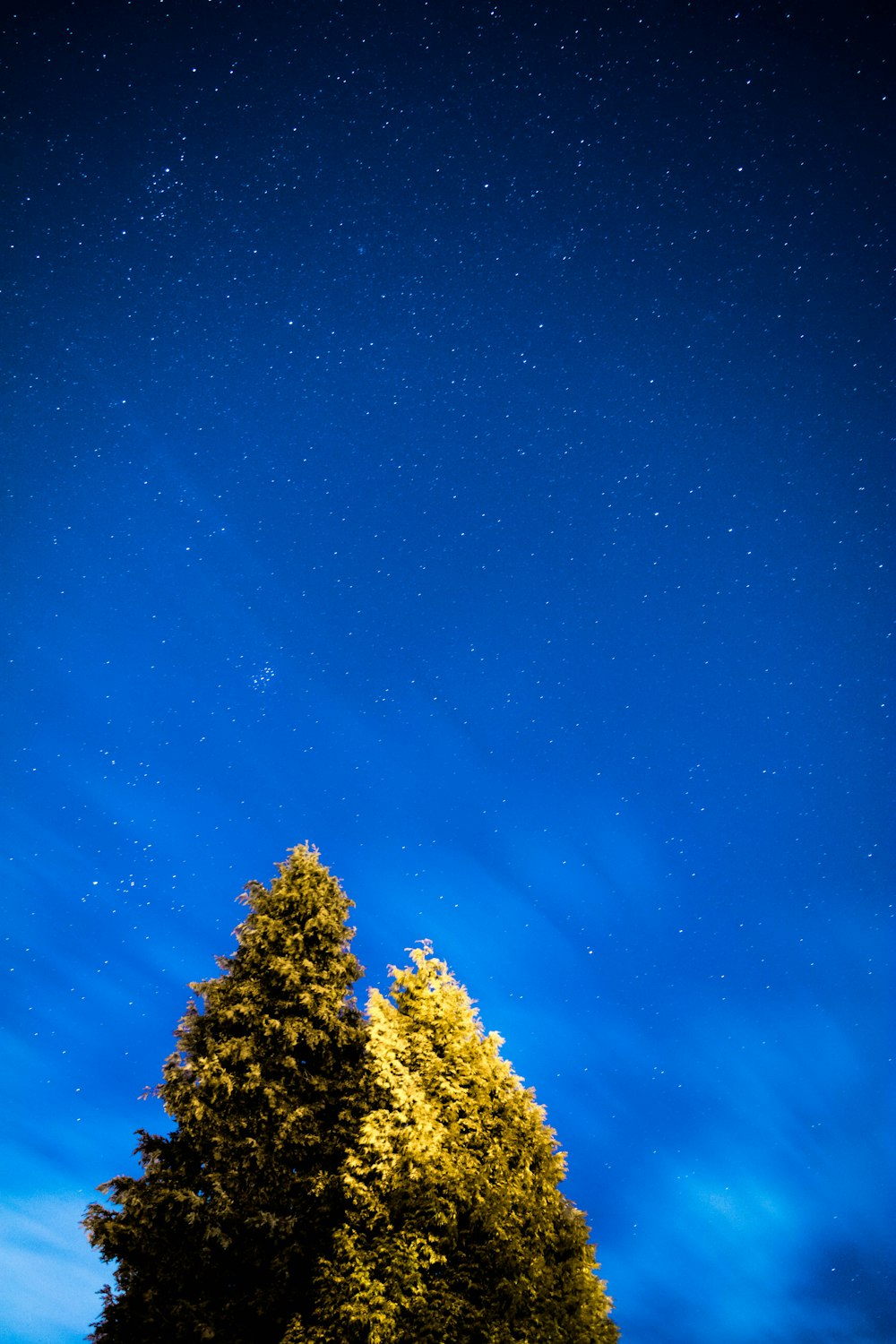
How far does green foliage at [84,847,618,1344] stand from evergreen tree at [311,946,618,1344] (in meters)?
0.03

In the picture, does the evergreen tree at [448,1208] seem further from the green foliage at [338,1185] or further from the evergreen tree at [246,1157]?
the evergreen tree at [246,1157]

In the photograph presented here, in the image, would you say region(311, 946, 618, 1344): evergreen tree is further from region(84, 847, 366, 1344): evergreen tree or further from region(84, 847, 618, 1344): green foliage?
region(84, 847, 366, 1344): evergreen tree

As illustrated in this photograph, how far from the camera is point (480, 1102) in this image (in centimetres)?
1129

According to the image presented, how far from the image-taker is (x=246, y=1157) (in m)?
10.5

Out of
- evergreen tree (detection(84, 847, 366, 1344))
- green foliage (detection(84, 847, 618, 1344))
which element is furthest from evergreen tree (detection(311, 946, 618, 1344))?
evergreen tree (detection(84, 847, 366, 1344))

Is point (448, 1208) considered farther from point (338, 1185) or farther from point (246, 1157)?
point (246, 1157)

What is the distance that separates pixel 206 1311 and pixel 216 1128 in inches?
89.3

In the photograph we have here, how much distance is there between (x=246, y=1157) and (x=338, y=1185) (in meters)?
1.58

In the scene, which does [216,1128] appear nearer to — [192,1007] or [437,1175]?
[192,1007]

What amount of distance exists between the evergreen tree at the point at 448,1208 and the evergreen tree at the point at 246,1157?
734 millimetres

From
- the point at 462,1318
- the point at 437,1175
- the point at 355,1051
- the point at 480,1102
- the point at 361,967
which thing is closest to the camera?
the point at 462,1318

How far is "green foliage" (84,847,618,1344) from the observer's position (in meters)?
→ 9.57

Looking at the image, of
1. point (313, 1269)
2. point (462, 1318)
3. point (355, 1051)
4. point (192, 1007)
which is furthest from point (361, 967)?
point (462, 1318)

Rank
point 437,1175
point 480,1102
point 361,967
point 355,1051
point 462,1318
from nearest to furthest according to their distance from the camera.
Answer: point 462,1318
point 437,1175
point 480,1102
point 355,1051
point 361,967
